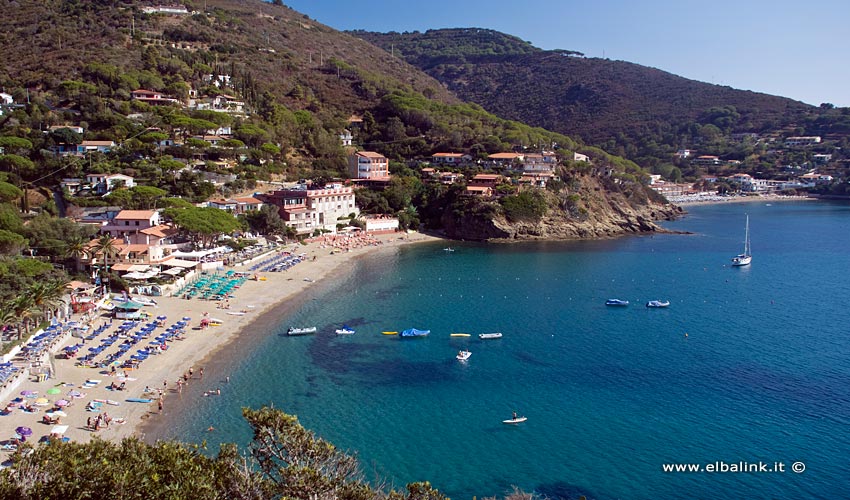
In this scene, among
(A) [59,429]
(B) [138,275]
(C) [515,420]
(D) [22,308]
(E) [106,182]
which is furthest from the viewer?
(E) [106,182]

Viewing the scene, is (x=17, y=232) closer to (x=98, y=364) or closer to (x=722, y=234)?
(x=98, y=364)

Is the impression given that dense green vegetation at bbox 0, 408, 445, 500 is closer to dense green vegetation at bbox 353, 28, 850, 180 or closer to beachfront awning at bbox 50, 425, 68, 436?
beachfront awning at bbox 50, 425, 68, 436

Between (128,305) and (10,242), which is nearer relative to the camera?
(128,305)

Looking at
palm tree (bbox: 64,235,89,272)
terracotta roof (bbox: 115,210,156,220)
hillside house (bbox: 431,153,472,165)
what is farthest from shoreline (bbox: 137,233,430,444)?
hillside house (bbox: 431,153,472,165)

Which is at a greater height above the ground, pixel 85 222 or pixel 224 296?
pixel 85 222

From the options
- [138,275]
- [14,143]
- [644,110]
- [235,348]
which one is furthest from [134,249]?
[644,110]

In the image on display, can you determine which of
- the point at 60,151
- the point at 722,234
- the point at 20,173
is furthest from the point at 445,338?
the point at 722,234

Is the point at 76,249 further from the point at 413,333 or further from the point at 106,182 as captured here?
the point at 413,333
